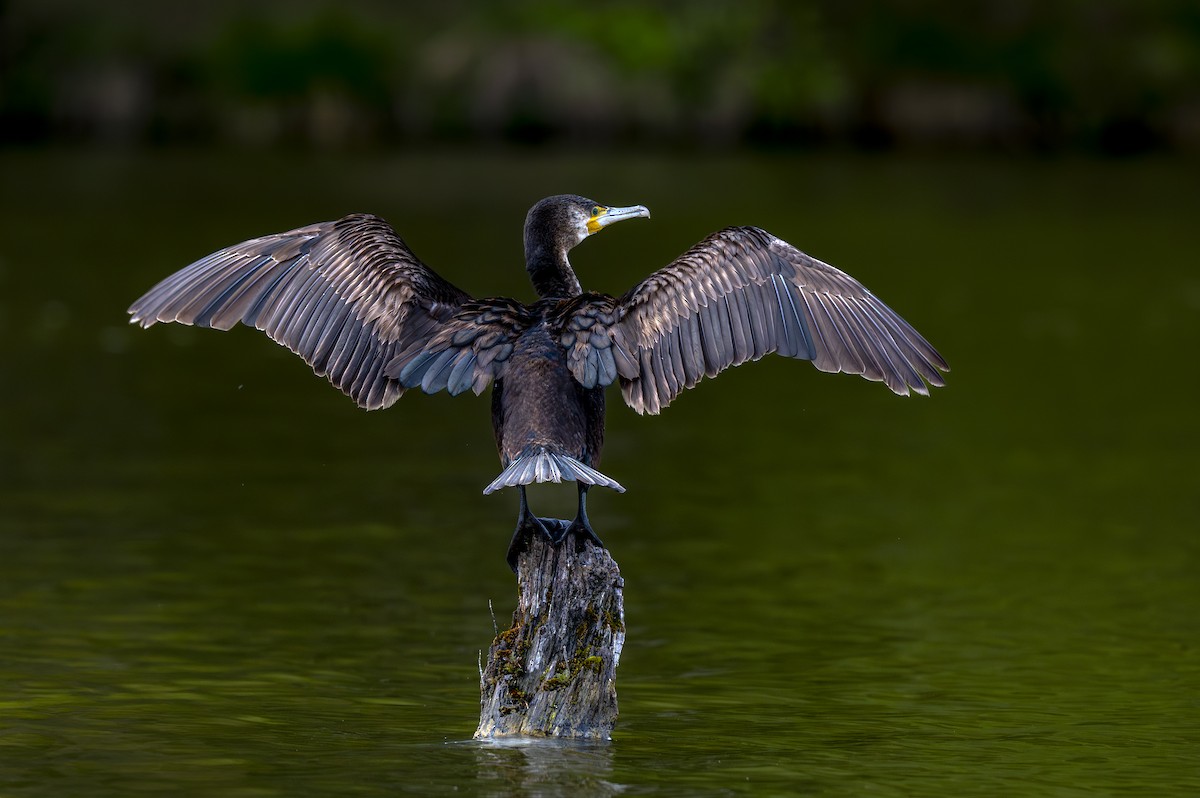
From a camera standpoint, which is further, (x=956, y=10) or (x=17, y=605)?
(x=956, y=10)

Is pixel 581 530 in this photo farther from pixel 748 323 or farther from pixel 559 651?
pixel 748 323

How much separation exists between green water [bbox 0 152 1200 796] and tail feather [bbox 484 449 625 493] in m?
1.08

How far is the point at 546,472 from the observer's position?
703cm

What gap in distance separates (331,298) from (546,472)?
1.65 m

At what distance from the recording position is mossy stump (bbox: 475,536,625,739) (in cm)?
754

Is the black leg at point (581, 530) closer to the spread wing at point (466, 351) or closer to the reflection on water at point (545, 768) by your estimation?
the spread wing at point (466, 351)

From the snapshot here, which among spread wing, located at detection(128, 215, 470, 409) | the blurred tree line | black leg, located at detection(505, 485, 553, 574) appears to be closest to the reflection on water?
black leg, located at detection(505, 485, 553, 574)

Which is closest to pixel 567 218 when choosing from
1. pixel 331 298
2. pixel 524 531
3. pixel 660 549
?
pixel 331 298

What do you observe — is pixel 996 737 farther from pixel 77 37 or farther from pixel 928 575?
pixel 77 37

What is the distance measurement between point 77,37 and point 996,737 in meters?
45.9

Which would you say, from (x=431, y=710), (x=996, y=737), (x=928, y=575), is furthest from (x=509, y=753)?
(x=928, y=575)

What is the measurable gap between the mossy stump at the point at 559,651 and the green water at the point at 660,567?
193 mm

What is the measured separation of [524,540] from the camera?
7594 millimetres

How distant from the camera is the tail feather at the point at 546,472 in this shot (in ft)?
22.7
